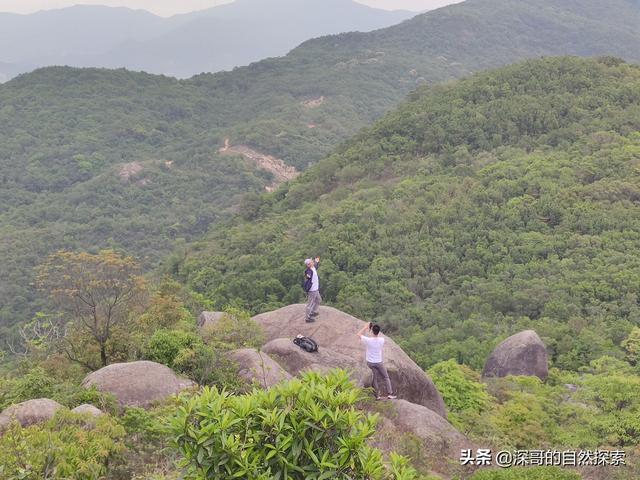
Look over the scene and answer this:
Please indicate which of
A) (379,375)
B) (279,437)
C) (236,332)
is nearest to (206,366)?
(236,332)

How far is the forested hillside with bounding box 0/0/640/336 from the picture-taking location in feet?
252

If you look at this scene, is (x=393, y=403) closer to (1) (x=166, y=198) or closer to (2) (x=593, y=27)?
(1) (x=166, y=198)

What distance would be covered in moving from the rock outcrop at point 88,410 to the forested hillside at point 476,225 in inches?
748

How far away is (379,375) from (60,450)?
25.5 feet

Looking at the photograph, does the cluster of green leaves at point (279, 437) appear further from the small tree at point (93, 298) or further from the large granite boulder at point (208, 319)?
the large granite boulder at point (208, 319)

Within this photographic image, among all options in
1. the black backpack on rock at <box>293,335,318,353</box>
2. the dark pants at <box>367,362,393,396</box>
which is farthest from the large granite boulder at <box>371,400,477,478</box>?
the black backpack on rock at <box>293,335,318,353</box>

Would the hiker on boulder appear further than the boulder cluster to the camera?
Yes

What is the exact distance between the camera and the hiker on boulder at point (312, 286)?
50.5ft

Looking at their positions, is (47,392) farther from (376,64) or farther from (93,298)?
(376,64)

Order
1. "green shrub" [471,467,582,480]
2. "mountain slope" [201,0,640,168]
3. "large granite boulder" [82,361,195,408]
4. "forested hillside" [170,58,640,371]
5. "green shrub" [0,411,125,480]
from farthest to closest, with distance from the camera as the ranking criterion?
1. "mountain slope" [201,0,640,168]
2. "forested hillside" [170,58,640,371]
3. "large granite boulder" [82,361,195,408]
4. "green shrub" [471,467,582,480]
5. "green shrub" [0,411,125,480]

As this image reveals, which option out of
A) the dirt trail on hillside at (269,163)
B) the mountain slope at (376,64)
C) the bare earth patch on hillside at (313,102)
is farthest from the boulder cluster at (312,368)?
the bare earth patch on hillside at (313,102)

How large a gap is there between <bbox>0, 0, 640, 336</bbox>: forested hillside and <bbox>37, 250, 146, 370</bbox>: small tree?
126 ft

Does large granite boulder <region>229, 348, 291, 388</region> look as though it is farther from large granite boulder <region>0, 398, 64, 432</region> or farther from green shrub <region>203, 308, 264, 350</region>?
large granite boulder <region>0, 398, 64, 432</region>

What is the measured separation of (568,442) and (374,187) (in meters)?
35.2
